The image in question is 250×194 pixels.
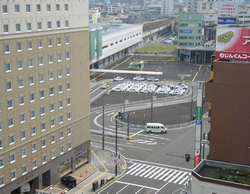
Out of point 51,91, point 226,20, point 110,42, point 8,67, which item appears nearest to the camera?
point 8,67

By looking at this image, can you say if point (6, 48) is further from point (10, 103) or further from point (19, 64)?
point (10, 103)

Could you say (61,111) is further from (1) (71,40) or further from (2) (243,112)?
(2) (243,112)

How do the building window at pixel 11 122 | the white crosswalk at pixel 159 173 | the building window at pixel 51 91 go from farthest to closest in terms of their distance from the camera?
the white crosswalk at pixel 159 173 < the building window at pixel 51 91 < the building window at pixel 11 122

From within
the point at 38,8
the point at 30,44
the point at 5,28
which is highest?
the point at 38,8

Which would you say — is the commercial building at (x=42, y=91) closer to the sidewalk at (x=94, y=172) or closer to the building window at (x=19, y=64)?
the building window at (x=19, y=64)

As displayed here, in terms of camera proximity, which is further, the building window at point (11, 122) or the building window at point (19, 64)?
the building window at point (19, 64)

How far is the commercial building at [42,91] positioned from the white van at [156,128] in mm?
15862

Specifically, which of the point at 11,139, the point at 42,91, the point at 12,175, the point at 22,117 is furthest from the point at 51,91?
the point at 12,175

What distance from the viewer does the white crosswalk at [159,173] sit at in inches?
2019

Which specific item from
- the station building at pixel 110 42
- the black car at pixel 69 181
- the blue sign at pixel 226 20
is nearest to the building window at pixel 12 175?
the black car at pixel 69 181

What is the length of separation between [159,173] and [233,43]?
23921 millimetres

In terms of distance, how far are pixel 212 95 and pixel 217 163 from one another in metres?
5.53

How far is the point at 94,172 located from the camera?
5362 centimetres

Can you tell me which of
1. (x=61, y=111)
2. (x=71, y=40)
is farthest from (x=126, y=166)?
(x=71, y=40)
